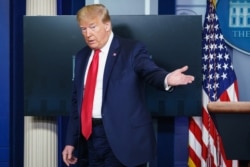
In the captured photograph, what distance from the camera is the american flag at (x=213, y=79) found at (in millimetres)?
3023

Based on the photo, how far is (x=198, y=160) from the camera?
3.15 meters

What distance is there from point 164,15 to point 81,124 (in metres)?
1.24

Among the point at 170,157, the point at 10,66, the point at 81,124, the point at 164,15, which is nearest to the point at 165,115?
the point at 170,157

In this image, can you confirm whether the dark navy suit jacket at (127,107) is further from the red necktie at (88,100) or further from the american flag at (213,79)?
the american flag at (213,79)

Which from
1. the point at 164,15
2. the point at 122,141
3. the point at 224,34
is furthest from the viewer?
the point at 224,34

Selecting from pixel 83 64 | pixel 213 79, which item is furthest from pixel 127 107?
pixel 213 79

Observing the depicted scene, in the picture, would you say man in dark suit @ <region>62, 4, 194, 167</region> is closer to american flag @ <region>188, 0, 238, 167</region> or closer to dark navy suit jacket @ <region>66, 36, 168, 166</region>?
dark navy suit jacket @ <region>66, 36, 168, 166</region>

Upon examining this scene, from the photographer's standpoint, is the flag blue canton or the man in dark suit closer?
the man in dark suit

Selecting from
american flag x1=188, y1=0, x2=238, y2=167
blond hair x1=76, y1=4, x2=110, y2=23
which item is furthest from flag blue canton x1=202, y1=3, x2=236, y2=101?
blond hair x1=76, y1=4, x2=110, y2=23

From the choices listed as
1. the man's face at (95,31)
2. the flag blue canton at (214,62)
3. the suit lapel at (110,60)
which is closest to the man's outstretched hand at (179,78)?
the suit lapel at (110,60)

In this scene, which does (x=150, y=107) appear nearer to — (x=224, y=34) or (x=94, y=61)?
(x=224, y=34)

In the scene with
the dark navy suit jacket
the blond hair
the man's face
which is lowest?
the dark navy suit jacket

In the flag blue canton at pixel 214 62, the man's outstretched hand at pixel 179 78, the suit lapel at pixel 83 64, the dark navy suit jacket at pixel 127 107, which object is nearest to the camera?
the man's outstretched hand at pixel 179 78

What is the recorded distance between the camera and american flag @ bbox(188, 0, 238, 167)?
119 inches
